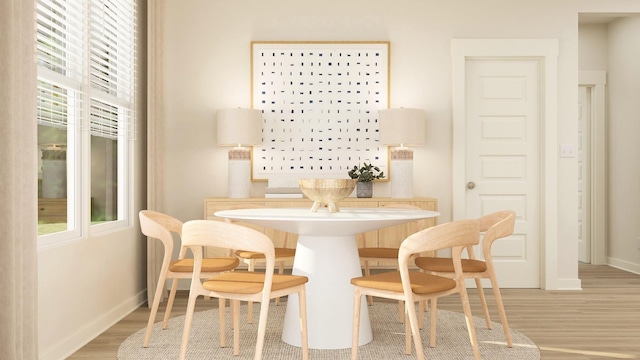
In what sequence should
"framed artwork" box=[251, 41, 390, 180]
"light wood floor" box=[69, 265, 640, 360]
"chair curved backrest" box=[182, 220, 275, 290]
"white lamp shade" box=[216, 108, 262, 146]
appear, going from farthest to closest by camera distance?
1. "framed artwork" box=[251, 41, 390, 180]
2. "white lamp shade" box=[216, 108, 262, 146]
3. "light wood floor" box=[69, 265, 640, 360]
4. "chair curved backrest" box=[182, 220, 275, 290]

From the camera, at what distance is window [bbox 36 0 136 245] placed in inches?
123

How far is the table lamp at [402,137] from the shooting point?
4848mm

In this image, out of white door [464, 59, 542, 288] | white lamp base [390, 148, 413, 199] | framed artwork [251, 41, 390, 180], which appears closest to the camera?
white lamp base [390, 148, 413, 199]

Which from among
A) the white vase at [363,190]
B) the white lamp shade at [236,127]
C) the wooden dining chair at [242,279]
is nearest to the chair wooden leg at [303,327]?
the wooden dining chair at [242,279]

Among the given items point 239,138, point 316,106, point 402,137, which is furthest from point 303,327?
point 316,106

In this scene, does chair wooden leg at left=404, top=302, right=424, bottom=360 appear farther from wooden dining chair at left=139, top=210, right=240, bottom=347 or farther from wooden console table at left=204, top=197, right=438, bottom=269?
wooden console table at left=204, top=197, right=438, bottom=269

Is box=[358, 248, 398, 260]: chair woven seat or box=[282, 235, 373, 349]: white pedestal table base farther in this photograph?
box=[358, 248, 398, 260]: chair woven seat

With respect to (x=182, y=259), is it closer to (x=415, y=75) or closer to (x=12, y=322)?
(x=12, y=322)

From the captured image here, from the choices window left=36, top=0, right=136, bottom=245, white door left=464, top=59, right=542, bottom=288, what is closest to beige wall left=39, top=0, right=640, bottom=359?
white door left=464, top=59, right=542, bottom=288

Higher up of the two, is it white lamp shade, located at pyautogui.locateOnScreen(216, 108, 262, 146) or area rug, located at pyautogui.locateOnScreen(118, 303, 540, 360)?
white lamp shade, located at pyautogui.locateOnScreen(216, 108, 262, 146)

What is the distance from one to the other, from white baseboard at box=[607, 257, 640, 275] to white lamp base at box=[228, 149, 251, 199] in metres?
4.43

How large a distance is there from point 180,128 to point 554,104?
11.5ft

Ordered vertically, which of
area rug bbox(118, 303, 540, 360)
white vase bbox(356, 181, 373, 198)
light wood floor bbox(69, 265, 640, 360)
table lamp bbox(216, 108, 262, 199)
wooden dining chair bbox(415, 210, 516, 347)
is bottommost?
light wood floor bbox(69, 265, 640, 360)

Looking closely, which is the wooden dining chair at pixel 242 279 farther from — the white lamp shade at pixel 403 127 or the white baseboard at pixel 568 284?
the white baseboard at pixel 568 284
